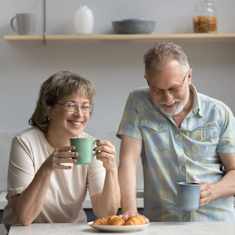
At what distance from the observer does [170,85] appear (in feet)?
8.34

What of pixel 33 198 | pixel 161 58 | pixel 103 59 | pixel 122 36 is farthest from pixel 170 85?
Answer: pixel 103 59

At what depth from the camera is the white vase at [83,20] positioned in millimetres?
4211

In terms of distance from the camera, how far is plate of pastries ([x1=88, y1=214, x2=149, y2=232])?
Answer: 7.76ft

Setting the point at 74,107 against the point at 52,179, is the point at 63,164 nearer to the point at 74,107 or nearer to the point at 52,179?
the point at 52,179

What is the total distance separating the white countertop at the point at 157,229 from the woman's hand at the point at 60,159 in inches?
8.0

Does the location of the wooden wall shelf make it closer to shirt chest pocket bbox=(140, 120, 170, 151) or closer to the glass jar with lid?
the glass jar with lid

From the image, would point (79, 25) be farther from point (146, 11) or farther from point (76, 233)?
point (76, 233)

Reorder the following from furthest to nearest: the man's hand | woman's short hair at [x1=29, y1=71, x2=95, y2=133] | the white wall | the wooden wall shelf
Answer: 1. the white wall
2. the wooden wall shelf
3. woman's short hair at [x1=29, y1=71, x2=95, y2=133]
4. the man's hand

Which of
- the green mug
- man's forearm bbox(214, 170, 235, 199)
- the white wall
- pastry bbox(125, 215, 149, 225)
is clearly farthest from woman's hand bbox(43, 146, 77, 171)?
the white wall

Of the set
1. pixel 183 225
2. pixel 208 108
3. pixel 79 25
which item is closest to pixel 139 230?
pixel 183 225

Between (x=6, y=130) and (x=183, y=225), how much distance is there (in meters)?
2.09

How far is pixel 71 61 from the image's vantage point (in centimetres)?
439

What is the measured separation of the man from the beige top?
122 millimetres

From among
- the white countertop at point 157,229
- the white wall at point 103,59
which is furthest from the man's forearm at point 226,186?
the white wall at point 103,59
